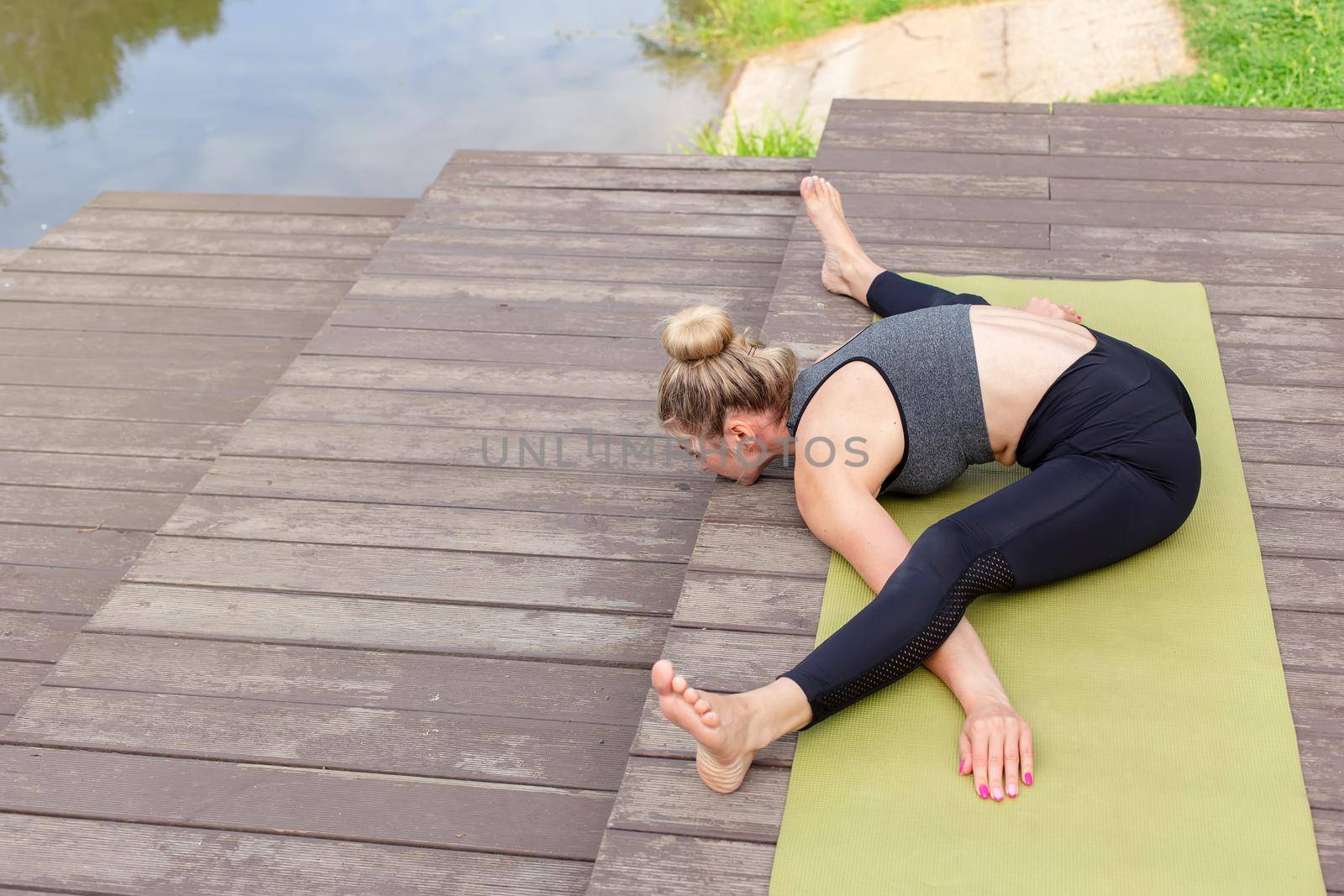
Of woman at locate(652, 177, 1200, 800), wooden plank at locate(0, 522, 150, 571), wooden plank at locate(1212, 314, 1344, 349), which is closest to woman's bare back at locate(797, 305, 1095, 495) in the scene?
woman at locate(652, 177, 1200, 800)

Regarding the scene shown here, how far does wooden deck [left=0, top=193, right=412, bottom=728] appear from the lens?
8.07 ft

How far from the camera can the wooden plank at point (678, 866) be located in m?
1.43

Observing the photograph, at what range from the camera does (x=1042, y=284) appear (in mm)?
2545

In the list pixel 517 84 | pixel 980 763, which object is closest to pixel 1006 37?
pixel 517 84

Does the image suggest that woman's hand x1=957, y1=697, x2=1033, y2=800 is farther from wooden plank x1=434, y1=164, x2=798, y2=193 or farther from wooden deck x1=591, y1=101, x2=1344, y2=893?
wooden plank x1=434, y1=164, x2=798, y2=193

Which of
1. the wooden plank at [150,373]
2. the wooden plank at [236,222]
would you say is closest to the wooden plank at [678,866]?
the wooden plank at [150,373]

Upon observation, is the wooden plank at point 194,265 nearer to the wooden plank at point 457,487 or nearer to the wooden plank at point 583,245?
the wooden plank at point 583,245

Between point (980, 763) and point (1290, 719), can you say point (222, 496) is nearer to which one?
point (980, 763)

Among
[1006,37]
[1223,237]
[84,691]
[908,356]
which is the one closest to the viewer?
[908,356]

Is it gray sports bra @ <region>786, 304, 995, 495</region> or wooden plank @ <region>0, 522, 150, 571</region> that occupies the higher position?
gray sports bra @ <region>786, 304, 995, 495</region>

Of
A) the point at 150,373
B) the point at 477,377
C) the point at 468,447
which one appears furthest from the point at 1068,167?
the point at 150,373

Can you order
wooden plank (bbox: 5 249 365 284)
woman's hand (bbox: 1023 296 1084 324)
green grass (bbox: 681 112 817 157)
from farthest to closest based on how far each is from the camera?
green grass (bbox: 681 112 817 157) → wooden plank (bbox: 5 249 365 284) → woman's hand (bbox: 1023 296 1084 324)

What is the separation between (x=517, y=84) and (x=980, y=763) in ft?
18.6

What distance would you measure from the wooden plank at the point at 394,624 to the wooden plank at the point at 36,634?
0.70 ft
